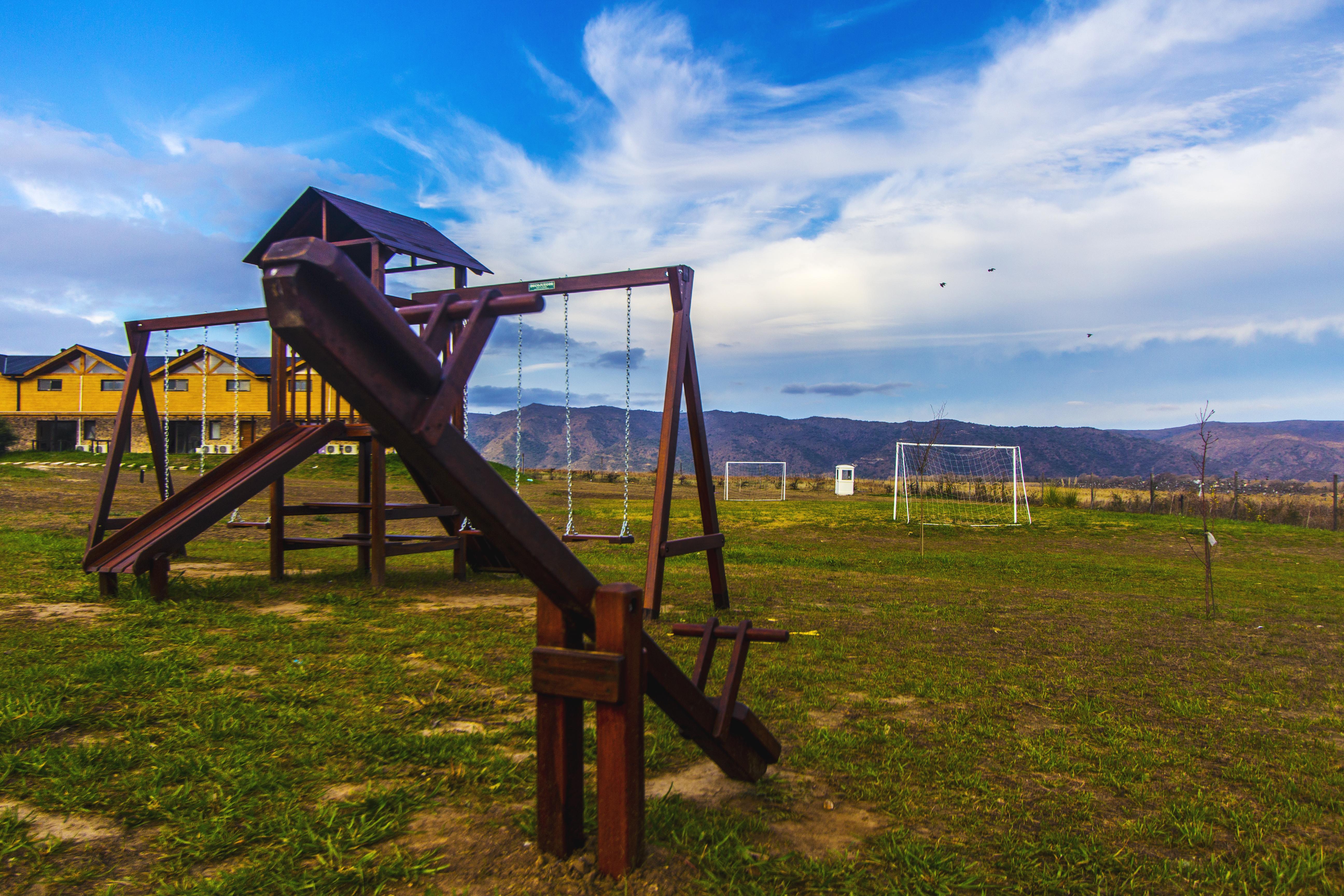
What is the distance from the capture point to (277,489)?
7953 millimetres

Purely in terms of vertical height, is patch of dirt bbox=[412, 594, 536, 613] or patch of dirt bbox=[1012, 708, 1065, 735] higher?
patch of dirt bbox=[412, 594, 536, 613]

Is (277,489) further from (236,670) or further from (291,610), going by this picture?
(236,670)

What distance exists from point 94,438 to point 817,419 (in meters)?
104

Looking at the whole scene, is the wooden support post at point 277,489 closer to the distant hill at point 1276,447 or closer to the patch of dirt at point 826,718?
the patch of dirt at point 826,718

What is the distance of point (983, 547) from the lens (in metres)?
15.2

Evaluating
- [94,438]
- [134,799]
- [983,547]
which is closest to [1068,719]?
[134,799]

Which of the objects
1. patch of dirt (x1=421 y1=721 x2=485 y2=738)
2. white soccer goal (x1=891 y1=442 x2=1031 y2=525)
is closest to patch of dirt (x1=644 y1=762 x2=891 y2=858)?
patch of dirt (x1=421 y1=721 x2=485 y2=738)

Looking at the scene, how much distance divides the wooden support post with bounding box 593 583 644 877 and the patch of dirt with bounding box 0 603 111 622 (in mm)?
5570

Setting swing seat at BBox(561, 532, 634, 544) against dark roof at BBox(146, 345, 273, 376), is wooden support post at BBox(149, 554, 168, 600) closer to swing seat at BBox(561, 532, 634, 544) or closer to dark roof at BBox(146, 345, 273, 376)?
swing seat at BBox(561, 532, 634, 544)

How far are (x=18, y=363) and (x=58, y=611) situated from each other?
5091cm

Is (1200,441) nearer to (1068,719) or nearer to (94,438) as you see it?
(1068,719)

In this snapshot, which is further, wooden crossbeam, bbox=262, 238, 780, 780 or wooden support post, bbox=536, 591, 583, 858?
wooden support post, bbox=536, 591, 583, 858

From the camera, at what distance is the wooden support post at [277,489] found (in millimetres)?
7906

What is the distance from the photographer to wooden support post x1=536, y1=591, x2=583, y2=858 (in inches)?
94.7
